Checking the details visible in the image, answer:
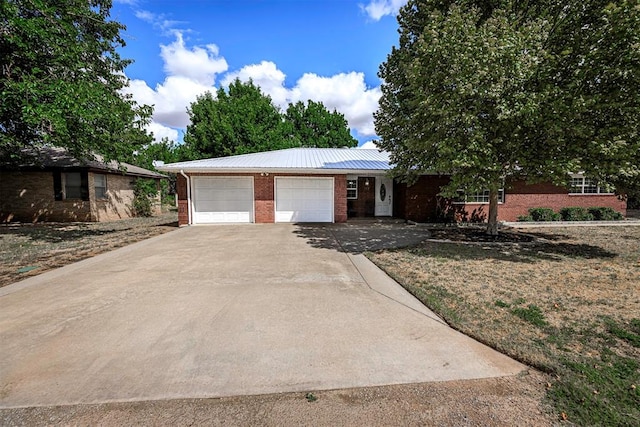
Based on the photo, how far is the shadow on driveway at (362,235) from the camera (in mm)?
8719

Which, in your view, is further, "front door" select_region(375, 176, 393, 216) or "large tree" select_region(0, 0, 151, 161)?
"front door" select_region(375, 176, 393, 216)

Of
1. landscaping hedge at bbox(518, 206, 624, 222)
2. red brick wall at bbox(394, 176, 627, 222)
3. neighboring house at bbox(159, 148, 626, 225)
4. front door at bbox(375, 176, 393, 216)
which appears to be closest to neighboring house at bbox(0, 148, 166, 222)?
neighboring house at bbox(159, 148, 626, 225)

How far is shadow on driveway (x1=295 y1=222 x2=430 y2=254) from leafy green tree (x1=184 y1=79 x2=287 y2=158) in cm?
1686

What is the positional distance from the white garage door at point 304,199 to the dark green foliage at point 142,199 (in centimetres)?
1095

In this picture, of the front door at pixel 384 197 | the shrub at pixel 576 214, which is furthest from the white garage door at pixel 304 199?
the shrub at pixel 576 214

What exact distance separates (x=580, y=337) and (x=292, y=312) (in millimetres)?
3524

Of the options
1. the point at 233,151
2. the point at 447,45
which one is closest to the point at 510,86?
the point at 447,45

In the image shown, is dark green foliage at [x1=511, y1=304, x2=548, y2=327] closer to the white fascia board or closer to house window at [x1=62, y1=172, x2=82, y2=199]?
the white fascia board

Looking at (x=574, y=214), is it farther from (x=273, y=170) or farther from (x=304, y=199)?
(x=273, y=170)

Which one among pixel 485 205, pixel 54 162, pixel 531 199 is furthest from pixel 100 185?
pixel 531 199

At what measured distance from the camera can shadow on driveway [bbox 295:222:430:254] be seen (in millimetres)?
8719

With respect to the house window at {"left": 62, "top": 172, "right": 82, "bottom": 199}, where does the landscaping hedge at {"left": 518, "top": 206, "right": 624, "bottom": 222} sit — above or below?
below

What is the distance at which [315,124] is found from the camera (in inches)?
1356

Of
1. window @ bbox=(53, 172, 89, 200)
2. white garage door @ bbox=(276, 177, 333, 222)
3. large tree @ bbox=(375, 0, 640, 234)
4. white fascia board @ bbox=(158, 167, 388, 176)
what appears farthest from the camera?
window @ bbox=(53, 172, 89, 200)
